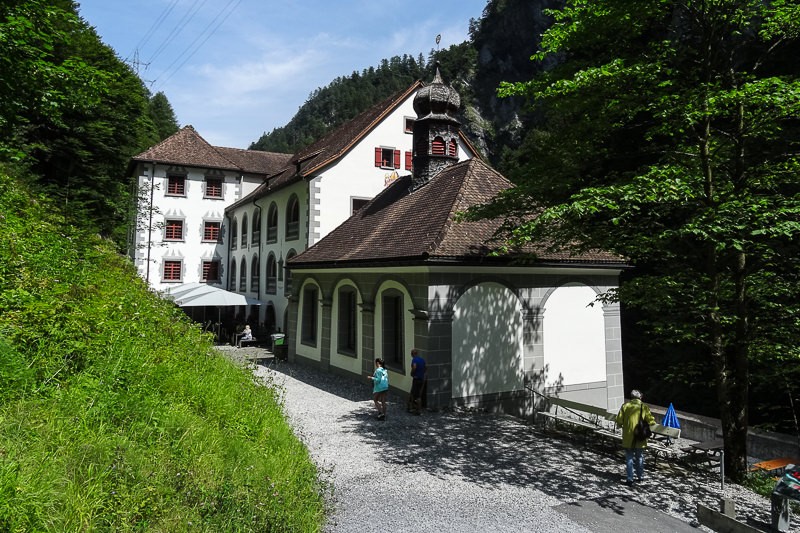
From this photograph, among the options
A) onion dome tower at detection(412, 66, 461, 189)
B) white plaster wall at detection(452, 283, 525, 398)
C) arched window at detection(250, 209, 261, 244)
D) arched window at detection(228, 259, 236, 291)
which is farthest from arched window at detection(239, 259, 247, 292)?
white plaster wall at detection(452, 283, 525, 398)

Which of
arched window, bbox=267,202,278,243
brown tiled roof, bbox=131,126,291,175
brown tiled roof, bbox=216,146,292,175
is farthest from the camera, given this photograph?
→ brown tiled roof, bbox=216,146,292,175

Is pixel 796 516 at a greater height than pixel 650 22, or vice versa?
pixel 650 22

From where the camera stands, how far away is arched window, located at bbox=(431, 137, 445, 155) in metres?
17.3

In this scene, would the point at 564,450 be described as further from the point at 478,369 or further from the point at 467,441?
the point at 478,369

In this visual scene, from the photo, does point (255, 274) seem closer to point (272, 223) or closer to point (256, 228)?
point (256, 228)

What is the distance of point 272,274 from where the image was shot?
1086 inches

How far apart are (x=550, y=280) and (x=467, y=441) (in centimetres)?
573

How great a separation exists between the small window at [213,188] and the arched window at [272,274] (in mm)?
9698

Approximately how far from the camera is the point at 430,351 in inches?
448

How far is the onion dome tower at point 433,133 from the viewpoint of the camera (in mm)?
17219

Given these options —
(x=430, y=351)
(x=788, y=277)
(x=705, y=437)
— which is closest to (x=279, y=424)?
(x=430, y=351)

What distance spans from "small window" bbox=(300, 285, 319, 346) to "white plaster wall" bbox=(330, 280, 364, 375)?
206 cm

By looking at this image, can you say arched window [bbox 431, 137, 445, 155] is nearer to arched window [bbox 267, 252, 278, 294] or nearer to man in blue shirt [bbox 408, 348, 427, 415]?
man in blue shirt [bbox 408, 348, 427, 415]

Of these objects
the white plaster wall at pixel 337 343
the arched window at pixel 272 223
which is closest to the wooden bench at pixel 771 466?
the white plaster wall at pixel 337 343
